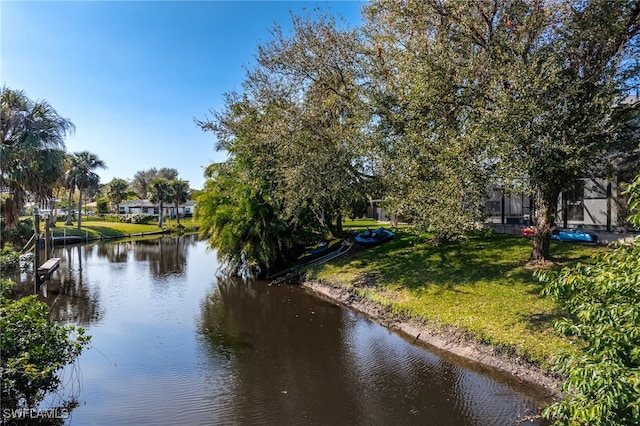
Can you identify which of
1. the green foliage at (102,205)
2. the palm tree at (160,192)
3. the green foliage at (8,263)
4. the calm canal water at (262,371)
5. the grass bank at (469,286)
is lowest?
the calm canal water at (262,371)

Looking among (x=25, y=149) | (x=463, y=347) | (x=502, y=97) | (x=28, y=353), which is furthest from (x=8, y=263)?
(x=502, y=97)

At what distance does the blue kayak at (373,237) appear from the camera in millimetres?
20047

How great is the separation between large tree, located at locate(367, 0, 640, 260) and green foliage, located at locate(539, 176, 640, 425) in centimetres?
507

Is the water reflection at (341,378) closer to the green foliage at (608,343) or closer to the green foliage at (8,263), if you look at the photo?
the green foliage at (608,343)

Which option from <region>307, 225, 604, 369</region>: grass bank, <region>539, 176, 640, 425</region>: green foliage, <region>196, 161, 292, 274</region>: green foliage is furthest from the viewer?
<region>196, 161, 292, 274</region>: green foliage

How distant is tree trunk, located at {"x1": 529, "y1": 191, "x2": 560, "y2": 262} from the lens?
11.7 meters

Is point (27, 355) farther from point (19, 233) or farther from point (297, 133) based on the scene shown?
point (19, 233)

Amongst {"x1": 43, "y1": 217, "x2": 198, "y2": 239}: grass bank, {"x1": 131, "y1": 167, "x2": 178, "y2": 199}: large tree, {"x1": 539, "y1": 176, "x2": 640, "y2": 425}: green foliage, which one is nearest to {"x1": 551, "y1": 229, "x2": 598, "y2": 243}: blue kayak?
{"x1": 539, "y1": 176, "x2": 640, "y2": 425}: green foliage

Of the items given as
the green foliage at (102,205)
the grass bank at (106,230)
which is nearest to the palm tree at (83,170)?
the grass bank at (106,230)

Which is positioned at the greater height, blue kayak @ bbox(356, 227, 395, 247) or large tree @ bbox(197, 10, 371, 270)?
large tree @ bbox(197, 10, 371, 270)

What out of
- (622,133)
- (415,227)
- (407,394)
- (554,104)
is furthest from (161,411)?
(622,133)

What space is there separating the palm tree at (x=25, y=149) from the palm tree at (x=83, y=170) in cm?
2759

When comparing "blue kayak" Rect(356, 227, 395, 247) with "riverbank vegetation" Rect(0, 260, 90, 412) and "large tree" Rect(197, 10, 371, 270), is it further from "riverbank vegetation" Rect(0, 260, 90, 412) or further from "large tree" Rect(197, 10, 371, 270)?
"riverbank vegetation" Rect(0, 260, 90, 412)

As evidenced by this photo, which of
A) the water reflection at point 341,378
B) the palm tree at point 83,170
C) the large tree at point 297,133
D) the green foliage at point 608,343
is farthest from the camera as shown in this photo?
the palm tree at point 83,170
